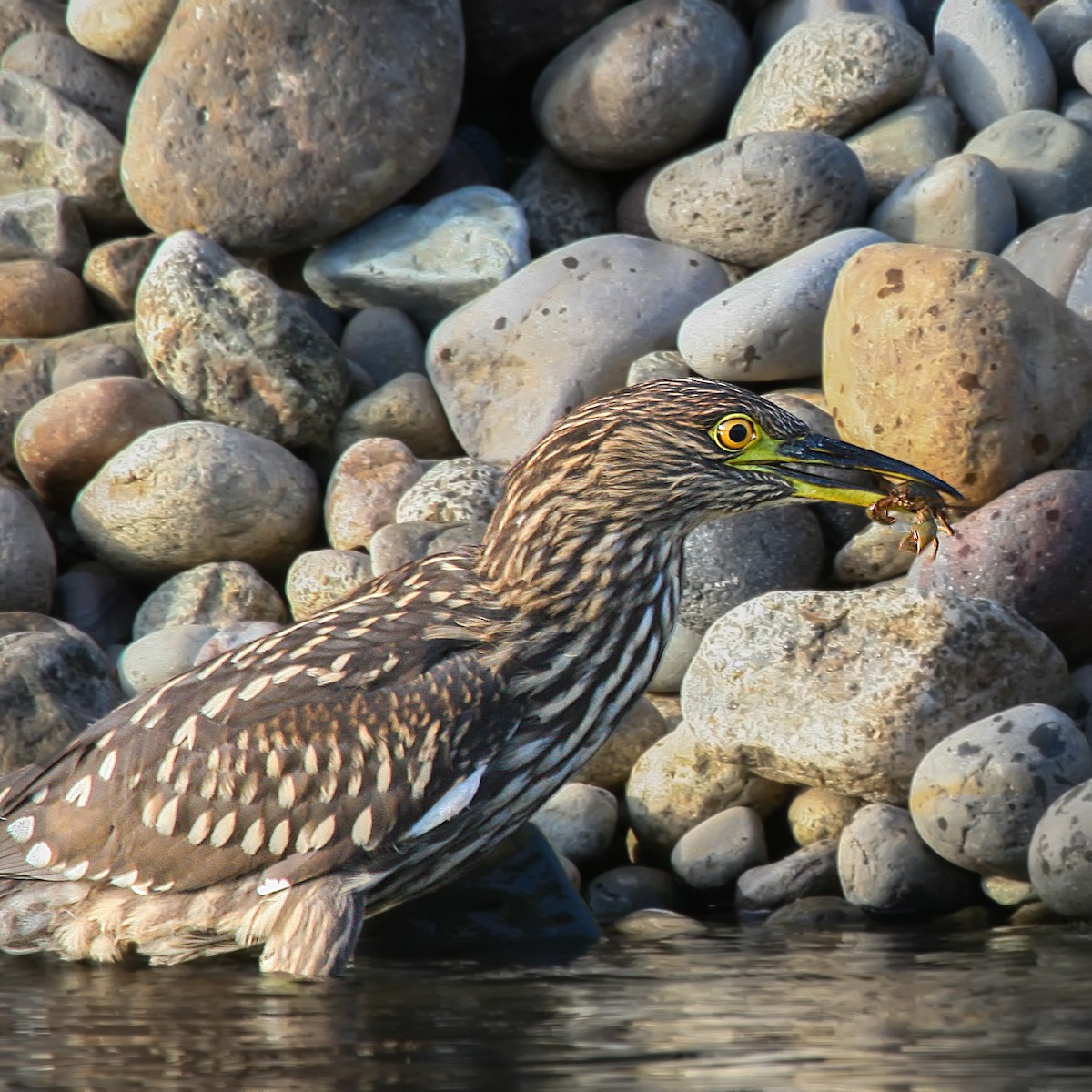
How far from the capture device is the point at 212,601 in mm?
8336

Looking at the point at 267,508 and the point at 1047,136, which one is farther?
the point at 1047,136

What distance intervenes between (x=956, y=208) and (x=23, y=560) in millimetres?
4451

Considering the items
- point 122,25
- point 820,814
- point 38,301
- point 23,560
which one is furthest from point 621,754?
point 122,25

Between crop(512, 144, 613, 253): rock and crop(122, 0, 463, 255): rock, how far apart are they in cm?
70

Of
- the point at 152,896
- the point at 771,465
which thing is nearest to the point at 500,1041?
the point at 152,896

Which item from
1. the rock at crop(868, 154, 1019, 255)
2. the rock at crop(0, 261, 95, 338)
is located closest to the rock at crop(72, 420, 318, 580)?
the rock at crop(0, 261, 95, 338)

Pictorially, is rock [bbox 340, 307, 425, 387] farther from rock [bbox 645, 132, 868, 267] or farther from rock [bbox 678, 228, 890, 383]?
rock [bbox 678, 228, 890, 383]

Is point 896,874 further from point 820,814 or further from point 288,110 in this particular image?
point 288,110

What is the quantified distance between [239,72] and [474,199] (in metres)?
1.33

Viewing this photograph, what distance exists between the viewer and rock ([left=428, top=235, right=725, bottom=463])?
8.77 m

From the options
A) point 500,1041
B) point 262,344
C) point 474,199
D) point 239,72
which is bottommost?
point 500,1041

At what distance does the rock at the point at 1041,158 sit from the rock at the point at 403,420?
9.62 feet

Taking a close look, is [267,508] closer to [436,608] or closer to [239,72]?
[239,72]

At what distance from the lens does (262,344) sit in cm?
893
